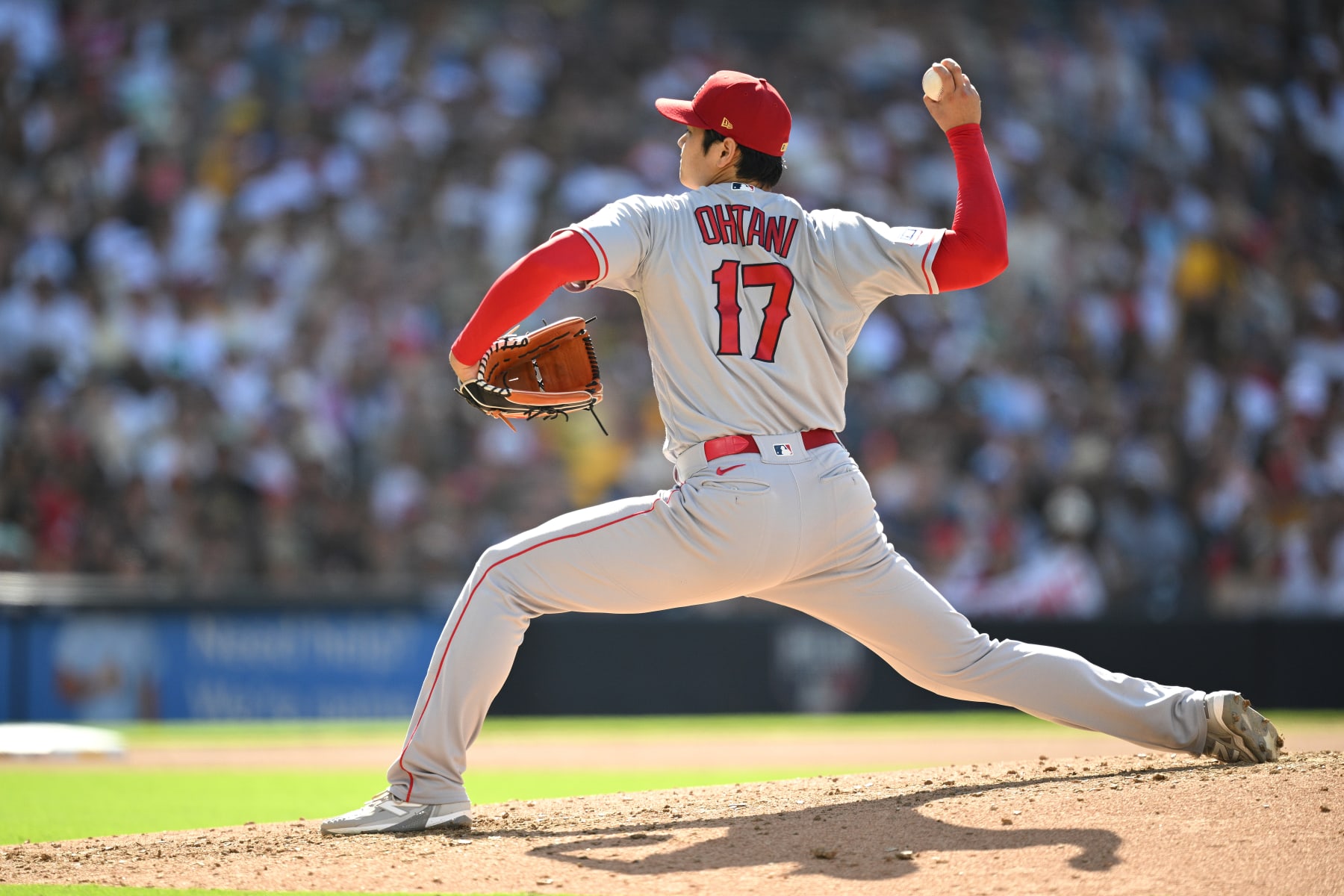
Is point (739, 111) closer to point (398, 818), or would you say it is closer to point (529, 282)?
point (529, 282)

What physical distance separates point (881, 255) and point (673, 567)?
1011mm

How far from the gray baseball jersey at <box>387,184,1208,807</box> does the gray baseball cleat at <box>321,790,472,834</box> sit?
1.1 inches

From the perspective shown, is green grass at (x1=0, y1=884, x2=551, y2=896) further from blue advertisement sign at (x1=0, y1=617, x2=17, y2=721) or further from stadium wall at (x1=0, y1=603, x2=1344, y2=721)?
blue advertisement sign at (x1=0, y1=617, x2=17, y2=721)

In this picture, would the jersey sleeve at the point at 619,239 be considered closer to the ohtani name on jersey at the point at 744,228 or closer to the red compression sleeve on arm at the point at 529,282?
the red compression sleeve on arm at the point at 529,282

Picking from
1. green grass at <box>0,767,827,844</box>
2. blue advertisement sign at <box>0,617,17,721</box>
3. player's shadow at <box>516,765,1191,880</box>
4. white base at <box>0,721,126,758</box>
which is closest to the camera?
player's shadow at <box>516,765,1191,880</box>

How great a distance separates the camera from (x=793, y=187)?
43.2ft

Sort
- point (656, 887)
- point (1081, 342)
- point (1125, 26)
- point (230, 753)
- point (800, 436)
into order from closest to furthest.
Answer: point (656, 887) < point (800, 436) < point (230, 753) < point (1081, 342) < point (1125, 26)

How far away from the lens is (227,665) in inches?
392

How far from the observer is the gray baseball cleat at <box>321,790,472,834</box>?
12.8ft

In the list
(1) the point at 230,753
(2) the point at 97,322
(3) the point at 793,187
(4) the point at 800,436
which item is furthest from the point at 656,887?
(3) the point at 793,187

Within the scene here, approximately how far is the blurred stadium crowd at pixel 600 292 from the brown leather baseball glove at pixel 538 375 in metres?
6.72

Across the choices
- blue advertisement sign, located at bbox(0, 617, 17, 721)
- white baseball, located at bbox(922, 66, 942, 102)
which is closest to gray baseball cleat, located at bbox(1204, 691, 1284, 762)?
white baseball, located at bbox(922, 66, 942, 102)

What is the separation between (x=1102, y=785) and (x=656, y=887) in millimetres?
1531

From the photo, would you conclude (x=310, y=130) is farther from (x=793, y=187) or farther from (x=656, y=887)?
(x=656, y=887)
